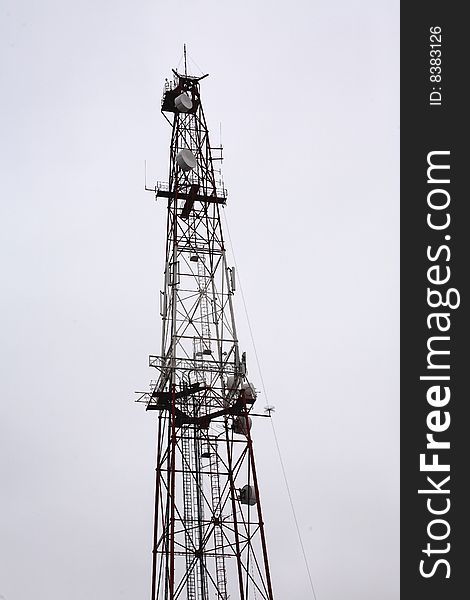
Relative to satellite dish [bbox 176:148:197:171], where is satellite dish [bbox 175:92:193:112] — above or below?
above

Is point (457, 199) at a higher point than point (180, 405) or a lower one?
higher

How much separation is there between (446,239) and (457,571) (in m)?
11.8

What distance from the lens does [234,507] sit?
4531cm

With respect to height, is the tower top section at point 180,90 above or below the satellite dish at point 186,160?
above

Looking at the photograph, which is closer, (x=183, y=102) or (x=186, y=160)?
(x=186, y=160)

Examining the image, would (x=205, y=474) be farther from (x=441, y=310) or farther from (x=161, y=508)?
(x=441, y=310)

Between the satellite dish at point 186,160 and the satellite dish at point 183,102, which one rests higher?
the satellite dish at point 183,102

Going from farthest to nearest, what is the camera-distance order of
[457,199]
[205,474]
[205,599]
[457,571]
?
[205,474], [205,599], [457,199], [457,571]

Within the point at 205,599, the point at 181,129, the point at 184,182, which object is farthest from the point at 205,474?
the point at 181,129

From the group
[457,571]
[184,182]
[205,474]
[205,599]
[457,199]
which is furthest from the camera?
[184,182]

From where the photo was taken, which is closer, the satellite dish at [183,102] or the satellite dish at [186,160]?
the satellite dish at [186,160]

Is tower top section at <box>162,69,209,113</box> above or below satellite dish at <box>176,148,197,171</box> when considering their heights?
above

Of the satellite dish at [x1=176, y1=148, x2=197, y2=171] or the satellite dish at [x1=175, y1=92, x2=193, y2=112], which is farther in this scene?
the satellite dish at [x1=175, y1=92, x2=193, y2=112]

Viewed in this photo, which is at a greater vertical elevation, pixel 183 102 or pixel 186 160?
pixel 183 102
